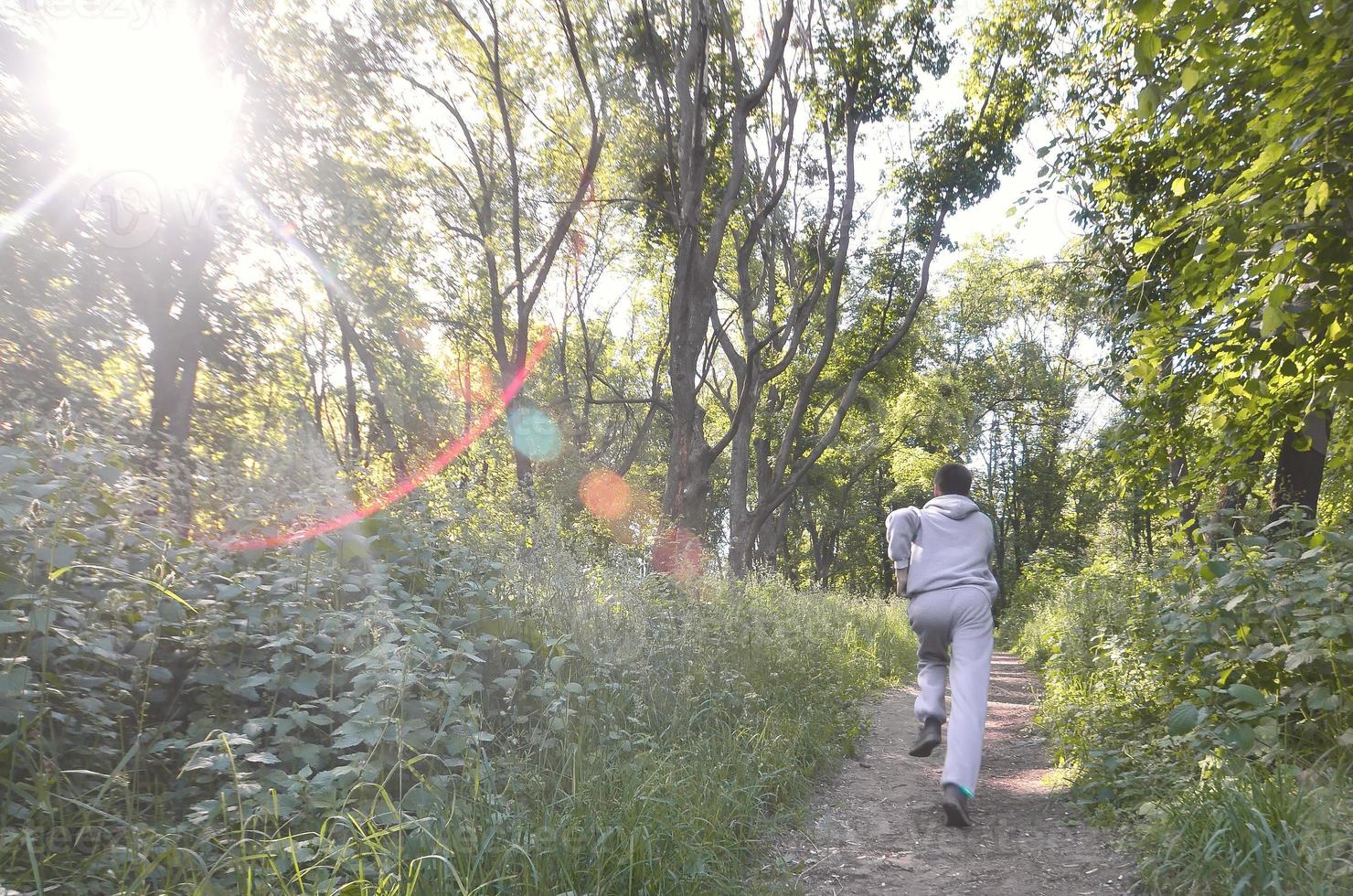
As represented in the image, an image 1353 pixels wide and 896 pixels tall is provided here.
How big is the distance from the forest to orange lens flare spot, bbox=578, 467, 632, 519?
12.6m

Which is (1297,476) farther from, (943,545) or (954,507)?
(943,545)

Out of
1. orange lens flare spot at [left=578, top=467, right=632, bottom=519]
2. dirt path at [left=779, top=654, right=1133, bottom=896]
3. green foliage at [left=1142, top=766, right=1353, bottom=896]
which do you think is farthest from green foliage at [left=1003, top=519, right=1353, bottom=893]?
orange lens flare spot at [left=578, top=467, right=632, bottom=519]

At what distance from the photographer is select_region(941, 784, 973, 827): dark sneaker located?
3.96 metres

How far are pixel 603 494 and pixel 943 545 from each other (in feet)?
80.7

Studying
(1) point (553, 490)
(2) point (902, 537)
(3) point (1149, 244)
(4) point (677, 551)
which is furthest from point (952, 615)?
(4) point (677, 551)

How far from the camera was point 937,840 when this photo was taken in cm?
386

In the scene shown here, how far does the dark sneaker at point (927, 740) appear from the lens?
167 inches

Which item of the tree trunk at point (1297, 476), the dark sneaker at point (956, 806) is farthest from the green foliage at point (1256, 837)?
the tree trunk at point (1297, 476)

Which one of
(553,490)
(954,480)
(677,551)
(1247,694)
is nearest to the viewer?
(1247,694)

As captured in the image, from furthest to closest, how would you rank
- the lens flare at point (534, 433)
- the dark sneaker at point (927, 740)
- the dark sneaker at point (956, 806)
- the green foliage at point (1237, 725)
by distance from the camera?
the lens flare at point (534, 433)
the dark sneaker at point (927, 740)
the dark sneaker at point (956, 806)
the green foliage at point (1237, 725)

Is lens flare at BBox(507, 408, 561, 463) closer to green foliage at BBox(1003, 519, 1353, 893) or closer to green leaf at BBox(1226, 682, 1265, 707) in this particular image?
green foliage at BBox(1003, 519, 1353, 893)

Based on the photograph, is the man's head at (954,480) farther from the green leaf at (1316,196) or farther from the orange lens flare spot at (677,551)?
the orange lens flare spot at (677,551)

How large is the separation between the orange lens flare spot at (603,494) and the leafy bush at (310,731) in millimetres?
22416

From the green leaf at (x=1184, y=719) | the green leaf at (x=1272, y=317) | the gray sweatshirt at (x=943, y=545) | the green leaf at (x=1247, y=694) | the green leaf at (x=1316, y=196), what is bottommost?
the green leaf at (x=1184, y=719)
